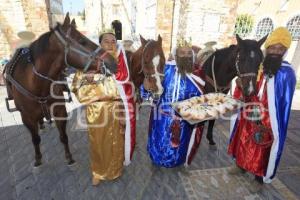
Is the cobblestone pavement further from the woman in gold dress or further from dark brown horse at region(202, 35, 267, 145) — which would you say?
dark brown horse at region(202, 35, 267, 145)

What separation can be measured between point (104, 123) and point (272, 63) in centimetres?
235

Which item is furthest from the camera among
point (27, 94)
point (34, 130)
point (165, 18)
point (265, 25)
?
point (265, 25)

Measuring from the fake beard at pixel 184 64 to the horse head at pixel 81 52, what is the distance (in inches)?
35.7

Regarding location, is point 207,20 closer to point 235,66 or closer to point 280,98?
point 235,66

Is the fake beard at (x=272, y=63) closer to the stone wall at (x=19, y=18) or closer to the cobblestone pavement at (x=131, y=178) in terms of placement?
the cobblestone pavement at (x=131, y=178)

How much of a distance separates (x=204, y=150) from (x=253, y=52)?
239cm

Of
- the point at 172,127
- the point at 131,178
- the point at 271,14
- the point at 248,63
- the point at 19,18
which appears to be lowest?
the point at 131,178

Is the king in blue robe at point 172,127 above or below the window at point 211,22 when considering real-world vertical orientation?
below

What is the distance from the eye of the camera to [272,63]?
269 cm

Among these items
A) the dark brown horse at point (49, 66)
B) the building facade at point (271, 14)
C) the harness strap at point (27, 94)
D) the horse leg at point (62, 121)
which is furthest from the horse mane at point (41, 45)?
the building facade at point (271, 14)

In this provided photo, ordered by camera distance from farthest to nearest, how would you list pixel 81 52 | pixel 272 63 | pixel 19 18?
pixel 19 18 → pixel 272 63 → pixel 81 52

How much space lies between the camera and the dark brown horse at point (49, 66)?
251 cm

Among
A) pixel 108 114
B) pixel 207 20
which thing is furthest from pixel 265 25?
pixel 108 114

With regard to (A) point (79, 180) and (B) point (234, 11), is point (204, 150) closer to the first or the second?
(A) point (79, 180)
